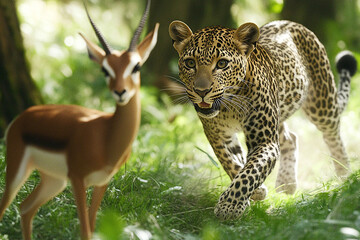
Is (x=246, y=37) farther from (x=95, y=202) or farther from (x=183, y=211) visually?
(x=95, y=202)

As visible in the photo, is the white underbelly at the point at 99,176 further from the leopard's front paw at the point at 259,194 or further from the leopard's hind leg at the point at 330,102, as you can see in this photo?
the leopard's hind leg at the point at 330,102

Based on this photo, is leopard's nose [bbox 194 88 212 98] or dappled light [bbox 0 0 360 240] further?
leopard's nose [bbox 194 88 212 98]

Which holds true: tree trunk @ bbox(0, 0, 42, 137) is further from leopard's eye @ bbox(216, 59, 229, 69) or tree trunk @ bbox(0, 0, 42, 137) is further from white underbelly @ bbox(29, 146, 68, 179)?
white underbelly @ bbox(29, 146, 68, 179)

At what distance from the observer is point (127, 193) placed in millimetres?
5113

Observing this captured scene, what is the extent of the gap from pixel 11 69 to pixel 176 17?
4.59m

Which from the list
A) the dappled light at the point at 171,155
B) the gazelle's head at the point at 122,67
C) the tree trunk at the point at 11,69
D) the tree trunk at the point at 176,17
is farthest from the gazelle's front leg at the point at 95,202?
the tree trunk at the point at 176,17

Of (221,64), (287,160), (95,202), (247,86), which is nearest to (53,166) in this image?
(95,202)

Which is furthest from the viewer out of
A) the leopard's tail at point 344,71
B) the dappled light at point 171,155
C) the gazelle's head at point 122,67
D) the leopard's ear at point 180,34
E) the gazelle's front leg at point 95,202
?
the leopard's tail at point 344,71

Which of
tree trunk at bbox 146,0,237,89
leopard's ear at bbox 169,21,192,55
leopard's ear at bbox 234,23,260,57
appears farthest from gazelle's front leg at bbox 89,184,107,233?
tree trunk at bbox 146,0,237,89

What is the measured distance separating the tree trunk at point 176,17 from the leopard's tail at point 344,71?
4234mm

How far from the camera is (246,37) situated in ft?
16.3

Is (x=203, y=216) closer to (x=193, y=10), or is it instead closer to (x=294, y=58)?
(x=294, y=58)

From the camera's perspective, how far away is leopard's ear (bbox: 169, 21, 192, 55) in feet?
16.5

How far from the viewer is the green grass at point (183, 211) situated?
4047mm
